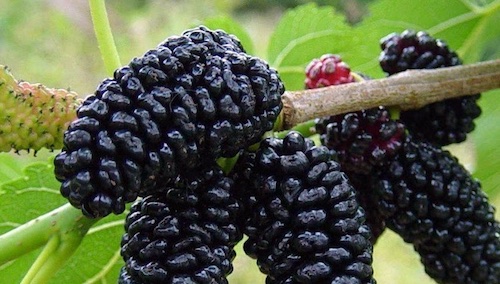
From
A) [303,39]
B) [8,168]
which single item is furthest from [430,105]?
[8,168]

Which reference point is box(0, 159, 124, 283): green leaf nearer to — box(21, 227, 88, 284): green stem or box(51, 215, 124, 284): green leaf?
box(51, 215, 124, 284): green leaf

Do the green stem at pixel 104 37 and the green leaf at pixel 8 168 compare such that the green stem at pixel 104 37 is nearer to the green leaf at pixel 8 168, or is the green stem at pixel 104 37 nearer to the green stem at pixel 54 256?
the green stem at pixel 54 256

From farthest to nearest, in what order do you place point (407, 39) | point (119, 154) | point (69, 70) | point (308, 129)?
point (69, 70)
point (407, 39)
point (308, 129)
point (119, 154)

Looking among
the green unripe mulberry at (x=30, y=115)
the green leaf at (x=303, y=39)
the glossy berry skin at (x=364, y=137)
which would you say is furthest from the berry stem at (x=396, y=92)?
the green leaf at (x=303, y=39)

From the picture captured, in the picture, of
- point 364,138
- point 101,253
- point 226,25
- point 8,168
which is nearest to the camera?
point 364,138

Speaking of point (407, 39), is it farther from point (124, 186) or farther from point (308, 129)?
point (124, 186)

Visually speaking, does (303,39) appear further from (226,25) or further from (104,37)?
(104,37)

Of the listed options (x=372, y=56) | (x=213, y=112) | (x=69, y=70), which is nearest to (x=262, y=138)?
(x=213, y=112)
